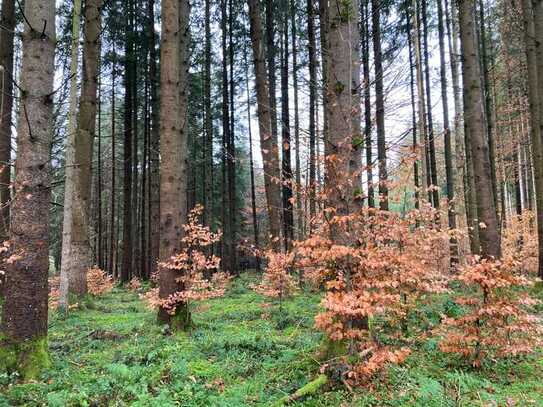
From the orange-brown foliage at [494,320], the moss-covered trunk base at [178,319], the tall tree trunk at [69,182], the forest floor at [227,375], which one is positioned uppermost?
the tall tree trunk at [69,182]

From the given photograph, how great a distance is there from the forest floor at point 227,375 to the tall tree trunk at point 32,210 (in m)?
0.42

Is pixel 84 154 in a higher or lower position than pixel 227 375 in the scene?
higher

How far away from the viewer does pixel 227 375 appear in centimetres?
518

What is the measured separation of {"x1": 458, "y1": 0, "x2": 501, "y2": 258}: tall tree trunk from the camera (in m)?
7.20

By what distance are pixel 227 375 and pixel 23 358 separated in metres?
2.46

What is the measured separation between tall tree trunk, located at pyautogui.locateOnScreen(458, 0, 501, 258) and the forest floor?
74.3 inches

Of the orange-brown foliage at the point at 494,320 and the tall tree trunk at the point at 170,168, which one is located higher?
the tall tree trunk at the point at 170,168

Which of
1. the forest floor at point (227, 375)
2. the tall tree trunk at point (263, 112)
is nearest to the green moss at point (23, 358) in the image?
the forest floor at point (227, 375)

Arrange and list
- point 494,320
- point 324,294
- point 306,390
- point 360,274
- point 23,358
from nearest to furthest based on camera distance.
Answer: point 306,390, point 360,274, point 23,358, point 494,320, point 324,294

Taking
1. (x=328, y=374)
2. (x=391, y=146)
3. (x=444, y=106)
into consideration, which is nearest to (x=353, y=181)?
(x=391, y=146)

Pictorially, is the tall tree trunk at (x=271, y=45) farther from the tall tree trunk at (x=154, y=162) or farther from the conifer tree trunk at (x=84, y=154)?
the conifer tree trunk at (x=84, y=154)

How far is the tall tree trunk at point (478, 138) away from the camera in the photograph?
7.20 meters

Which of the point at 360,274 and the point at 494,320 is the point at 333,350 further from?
the point at 494,320

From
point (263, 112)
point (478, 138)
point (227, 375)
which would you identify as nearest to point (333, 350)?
point (227, 375)
